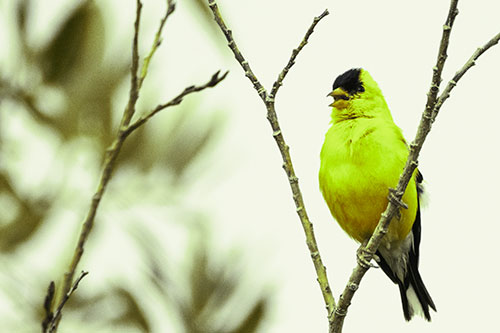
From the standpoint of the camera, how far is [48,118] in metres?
3.90

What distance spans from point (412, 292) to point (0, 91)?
8.46ft

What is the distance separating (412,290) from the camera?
13.3 ft

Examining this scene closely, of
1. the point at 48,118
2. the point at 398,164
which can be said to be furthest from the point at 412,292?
the point at 48,118

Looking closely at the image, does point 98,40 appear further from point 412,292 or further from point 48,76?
point 412,292

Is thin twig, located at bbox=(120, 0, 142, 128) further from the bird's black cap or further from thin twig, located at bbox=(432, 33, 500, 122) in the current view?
the bird's black cap

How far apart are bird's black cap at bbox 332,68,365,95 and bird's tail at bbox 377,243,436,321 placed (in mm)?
950

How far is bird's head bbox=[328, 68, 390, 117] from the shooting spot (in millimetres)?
3754

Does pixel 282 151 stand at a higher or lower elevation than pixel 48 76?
lower

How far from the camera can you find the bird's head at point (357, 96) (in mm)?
3754

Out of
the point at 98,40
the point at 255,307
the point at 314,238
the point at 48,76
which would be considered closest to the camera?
the point at 314,238

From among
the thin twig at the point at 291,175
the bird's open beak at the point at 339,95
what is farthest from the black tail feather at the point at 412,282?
the thin twig at the point at 291,175

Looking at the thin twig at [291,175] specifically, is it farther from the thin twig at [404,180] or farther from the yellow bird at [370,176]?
the yellow bird at [370,176]

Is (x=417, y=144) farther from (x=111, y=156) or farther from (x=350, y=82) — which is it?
(x=350, y=82)

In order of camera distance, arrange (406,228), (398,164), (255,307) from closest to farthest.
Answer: (255,307), (398,164), (406,228)
